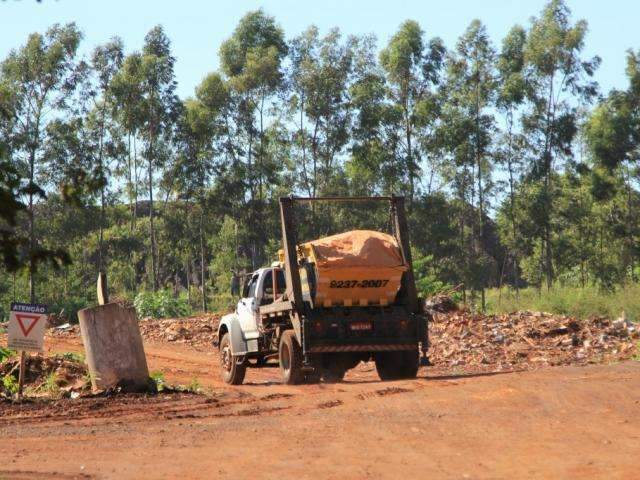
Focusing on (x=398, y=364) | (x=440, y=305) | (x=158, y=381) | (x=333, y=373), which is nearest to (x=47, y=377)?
(x=158, y=381)

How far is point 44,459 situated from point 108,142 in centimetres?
4901

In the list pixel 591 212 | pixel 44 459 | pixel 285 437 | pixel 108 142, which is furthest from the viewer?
pixel 591 212

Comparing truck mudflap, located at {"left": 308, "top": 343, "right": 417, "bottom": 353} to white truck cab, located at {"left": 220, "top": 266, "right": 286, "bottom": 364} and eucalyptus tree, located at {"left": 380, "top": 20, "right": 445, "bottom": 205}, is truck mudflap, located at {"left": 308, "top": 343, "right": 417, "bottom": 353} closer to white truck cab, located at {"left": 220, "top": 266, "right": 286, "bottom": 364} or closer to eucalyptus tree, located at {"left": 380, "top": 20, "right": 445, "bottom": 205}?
white truck cab, located at {"left": 220, "top": 266, "right": 286, "bottom": 364}

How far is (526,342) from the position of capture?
25594mm

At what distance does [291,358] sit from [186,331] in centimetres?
1540

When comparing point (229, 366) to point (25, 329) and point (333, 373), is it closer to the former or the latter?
point (333, 373)

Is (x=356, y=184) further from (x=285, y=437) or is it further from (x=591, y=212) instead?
(x=285, y=437)

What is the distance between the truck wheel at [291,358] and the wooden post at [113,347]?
287 centimetres

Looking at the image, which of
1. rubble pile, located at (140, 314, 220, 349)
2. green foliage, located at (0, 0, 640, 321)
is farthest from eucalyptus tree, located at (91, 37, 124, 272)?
rubble pile, located at (140, 314, 220, 349)

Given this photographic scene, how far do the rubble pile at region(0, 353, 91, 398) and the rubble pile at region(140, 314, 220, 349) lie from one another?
11.4 meters

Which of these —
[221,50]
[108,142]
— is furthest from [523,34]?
[108,142]

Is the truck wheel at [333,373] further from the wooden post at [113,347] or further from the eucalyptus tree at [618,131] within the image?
the eucalyptus tree at [618,131]

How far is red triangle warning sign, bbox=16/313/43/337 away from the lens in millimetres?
16672

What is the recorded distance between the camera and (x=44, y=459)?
11289 millimetres
